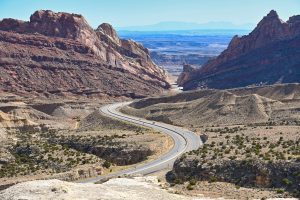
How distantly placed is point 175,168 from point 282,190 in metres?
15.5

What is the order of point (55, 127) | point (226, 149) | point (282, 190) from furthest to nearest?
1. point (55, 127)
2. point (226, 149)
3. point (282, 190)

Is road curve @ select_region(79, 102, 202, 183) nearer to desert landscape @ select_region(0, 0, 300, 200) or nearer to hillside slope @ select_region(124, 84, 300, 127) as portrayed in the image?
desert landscape @ select_region(0, 0, 300, 200)

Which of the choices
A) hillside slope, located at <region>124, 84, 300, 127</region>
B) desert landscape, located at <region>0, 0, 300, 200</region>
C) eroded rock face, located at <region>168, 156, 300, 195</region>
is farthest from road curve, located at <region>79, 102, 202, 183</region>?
eroded rock face, located at <region>168, 156, 300, 195</region>

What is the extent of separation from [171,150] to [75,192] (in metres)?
45.7

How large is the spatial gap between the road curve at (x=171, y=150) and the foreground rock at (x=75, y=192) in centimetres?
2153

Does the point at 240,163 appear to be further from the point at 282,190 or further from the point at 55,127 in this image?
the point at 55,127

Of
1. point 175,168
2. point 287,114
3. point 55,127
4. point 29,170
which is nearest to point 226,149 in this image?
point 175,168

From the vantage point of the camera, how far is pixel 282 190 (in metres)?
55.6

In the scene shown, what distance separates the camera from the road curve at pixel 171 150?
7238 cm

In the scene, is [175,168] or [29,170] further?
[29,170]

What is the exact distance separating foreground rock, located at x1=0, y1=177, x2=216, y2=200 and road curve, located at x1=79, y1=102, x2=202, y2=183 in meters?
21.5

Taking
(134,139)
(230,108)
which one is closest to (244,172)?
(134,139)

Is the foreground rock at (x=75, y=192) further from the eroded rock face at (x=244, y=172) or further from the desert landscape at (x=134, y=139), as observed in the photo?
the eroded rock face at (x=244, y=172)

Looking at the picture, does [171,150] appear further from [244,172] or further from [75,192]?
[75,192]
